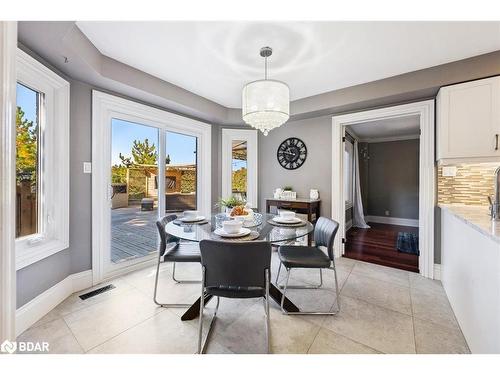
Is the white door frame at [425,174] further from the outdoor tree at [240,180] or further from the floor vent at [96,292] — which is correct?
the floor vent at [96,292]

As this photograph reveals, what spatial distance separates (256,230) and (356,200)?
454 cm

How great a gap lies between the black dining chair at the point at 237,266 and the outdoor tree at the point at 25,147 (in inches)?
72.6

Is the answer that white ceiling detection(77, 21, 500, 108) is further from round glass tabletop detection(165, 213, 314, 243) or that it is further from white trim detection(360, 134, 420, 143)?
white trim detection(360, 134, 420, 143)

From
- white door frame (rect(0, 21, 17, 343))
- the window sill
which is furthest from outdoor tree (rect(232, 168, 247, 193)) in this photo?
white door frame (rect(0, 21, 17, 343))

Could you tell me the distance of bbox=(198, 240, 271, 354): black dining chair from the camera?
4.30 ft

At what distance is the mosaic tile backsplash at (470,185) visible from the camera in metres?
2.24

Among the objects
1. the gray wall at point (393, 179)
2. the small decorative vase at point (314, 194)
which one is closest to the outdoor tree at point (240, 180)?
the small decorative vase at point (314, 194)

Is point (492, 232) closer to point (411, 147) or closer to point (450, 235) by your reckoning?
point (450, 235)

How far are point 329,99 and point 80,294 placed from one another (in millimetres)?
3772

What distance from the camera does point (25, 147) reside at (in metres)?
1.88

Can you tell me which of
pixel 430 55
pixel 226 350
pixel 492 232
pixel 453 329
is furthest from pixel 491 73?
pixel 226 350

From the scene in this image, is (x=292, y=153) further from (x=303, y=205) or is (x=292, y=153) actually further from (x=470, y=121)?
(x=470, y=121)

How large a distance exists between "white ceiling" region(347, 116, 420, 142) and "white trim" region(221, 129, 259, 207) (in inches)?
86.6

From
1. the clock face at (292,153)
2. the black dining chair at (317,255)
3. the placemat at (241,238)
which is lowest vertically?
the black dining chair at (317,255)
